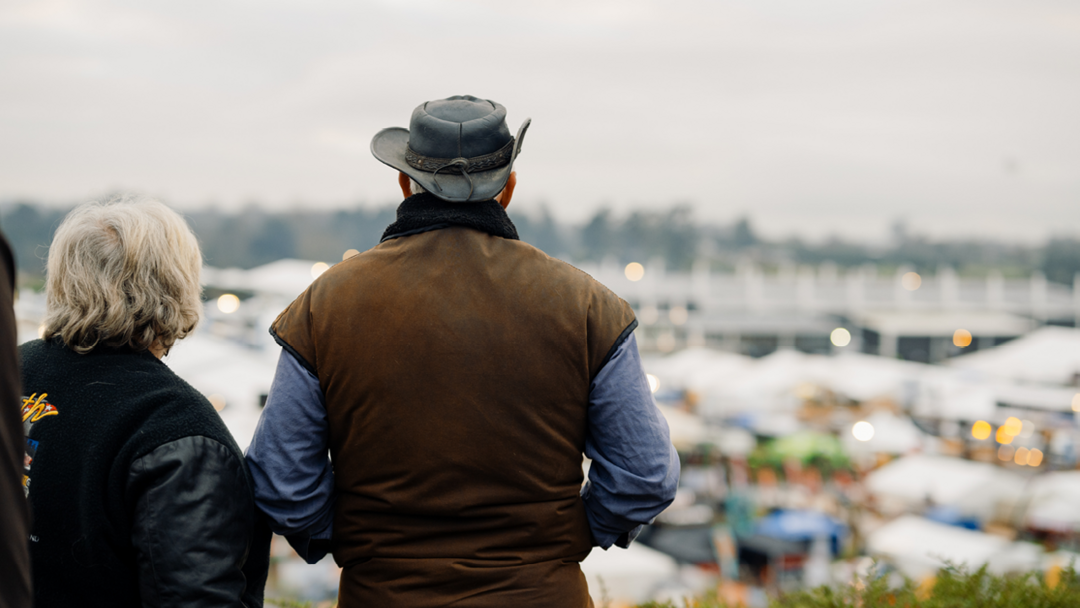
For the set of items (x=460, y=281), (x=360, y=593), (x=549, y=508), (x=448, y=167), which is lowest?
(x=360, y=593)

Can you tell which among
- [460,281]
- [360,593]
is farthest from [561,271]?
[360,593]

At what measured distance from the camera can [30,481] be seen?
1.17 metres

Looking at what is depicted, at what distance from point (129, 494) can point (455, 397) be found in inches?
20.8

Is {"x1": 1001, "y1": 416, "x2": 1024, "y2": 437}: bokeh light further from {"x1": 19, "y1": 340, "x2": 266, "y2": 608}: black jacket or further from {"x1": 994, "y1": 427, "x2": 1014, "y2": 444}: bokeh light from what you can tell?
{"x1": 19, "y1": 340, "x2": 266, "y2": 608}: black jacket

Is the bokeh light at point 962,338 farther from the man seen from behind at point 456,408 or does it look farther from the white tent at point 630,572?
the man seen from behind at point 456,408

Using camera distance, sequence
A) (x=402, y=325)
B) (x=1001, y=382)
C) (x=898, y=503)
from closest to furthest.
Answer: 1. (x=402, y=325)
2. (x=898, y=503)
3. (x=1001, y=382)

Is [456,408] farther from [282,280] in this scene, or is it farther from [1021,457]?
[282,280]

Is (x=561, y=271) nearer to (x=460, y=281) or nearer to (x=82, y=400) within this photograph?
(x=460, y=281)

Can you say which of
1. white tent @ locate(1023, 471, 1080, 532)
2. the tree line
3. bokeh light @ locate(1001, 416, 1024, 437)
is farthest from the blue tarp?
the tree line

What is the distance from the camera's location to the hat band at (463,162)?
4.13ft

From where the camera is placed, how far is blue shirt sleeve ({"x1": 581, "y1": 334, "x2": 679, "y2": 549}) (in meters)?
1.24

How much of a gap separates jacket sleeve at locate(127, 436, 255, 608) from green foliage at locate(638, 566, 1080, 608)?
6.04 ft

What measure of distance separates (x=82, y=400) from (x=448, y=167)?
0.70 meters

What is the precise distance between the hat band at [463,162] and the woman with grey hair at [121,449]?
1.54 feet
